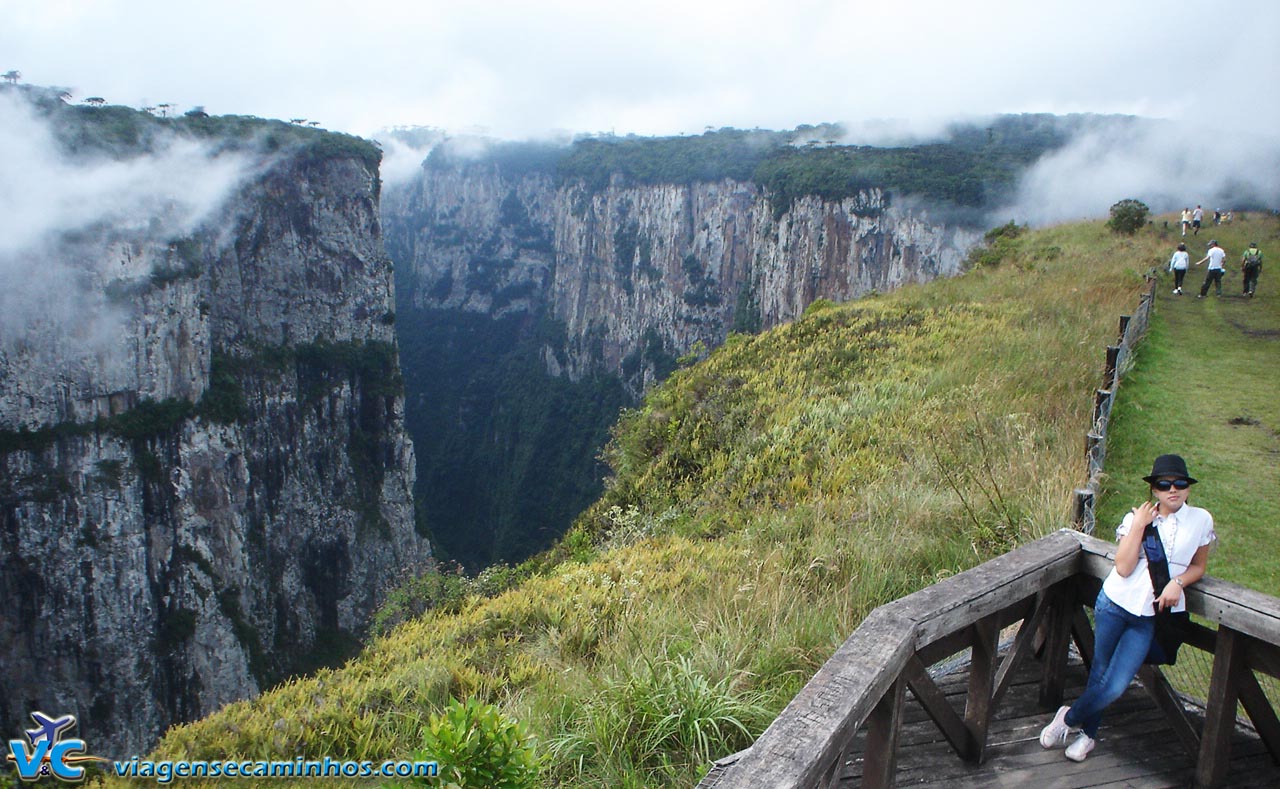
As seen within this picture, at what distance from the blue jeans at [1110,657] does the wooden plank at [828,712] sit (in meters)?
1.17

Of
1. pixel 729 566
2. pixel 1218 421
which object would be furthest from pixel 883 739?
pixel 1218 421

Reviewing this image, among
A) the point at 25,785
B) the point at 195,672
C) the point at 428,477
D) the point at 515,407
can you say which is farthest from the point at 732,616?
the point at 515,407

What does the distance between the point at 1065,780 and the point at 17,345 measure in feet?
186

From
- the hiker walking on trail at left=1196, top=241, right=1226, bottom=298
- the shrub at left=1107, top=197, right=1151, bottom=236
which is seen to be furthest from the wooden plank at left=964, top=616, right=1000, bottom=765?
the shrub at left=1107, top=197, right=1151, bottom=236

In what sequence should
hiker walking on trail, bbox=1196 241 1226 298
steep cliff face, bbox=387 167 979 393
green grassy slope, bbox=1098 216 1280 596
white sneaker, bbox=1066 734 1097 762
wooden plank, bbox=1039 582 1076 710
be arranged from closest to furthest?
1. white sneaker, bbox=1066 734 1097 762
2. wooden plank, bbox=1039 582 1076 710
3. green grassy slope, bbox=1098 216 1280 596
4. hiker walking on trail, bbox=1196 241 1226 298
5. steep cliff face, bbox=387 167 979 393

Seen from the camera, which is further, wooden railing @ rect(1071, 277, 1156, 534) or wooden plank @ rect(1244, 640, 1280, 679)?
wooden railing @ rect(1071, 277, 1156, 534)

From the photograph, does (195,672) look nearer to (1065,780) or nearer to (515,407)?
(1065,780)

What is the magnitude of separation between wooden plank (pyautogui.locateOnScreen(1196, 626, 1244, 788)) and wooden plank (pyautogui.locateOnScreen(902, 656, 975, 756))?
0.84 metres

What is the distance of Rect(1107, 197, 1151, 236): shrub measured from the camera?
88.9ft

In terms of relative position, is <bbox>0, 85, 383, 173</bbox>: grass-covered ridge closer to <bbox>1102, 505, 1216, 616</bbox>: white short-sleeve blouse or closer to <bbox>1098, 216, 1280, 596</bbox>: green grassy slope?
<bbox>1098, 216, 1280, 596</bbox>: green grassy slope

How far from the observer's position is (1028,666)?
152 inches

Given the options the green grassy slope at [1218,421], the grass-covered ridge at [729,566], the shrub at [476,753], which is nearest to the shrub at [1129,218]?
the green grassy slope at [1218,421]

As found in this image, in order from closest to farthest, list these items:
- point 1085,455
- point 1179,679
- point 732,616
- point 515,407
A: point 1179,679, point 732,616, point 1085,455, point 515,407

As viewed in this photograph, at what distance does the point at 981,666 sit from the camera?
3.06 meters
